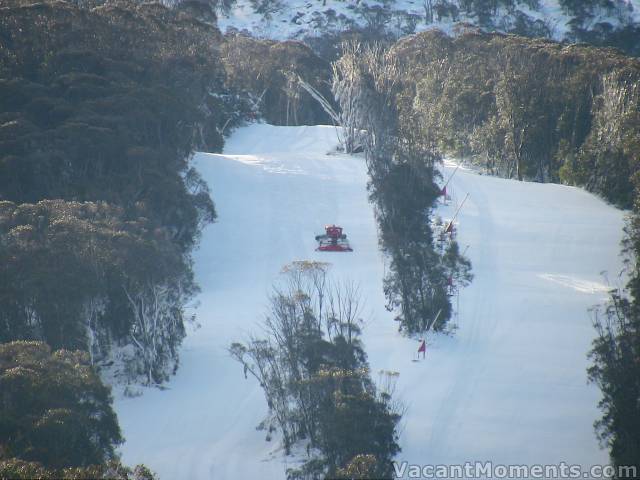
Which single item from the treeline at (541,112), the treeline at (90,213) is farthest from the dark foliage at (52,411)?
the treeline at (541,112)

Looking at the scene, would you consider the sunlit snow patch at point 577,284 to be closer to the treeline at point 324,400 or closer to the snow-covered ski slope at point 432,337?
the snow-covered ski slope at point 432,337

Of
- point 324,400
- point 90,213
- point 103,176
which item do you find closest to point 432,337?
point 324,400

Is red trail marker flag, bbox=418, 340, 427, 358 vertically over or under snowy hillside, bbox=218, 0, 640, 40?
under

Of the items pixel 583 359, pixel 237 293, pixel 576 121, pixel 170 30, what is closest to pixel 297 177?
pixel 170 30

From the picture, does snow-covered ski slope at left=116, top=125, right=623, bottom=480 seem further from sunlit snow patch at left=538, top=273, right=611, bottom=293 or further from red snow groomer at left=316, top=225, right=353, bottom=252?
red snow groomer at left=316, top=225, right=353, bottom=252

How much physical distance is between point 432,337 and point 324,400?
8772mm

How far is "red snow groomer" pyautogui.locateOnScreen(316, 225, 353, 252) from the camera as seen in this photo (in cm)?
3159

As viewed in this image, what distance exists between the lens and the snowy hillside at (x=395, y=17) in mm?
93500

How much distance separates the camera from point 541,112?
4406cm

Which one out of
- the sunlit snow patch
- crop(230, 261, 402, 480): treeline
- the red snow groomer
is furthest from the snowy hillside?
crop(230, 261, 402, 480): treeline

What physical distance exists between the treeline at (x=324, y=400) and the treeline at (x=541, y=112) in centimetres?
2019

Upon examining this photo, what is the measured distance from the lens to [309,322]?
18781mm

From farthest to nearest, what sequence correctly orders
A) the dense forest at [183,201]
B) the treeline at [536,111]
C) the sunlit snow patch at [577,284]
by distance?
the treeline at [536,111]
the sunlit snow patch at [577,284]
the dense forest at [183,201]

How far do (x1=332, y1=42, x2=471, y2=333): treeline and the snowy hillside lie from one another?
2420 inches
